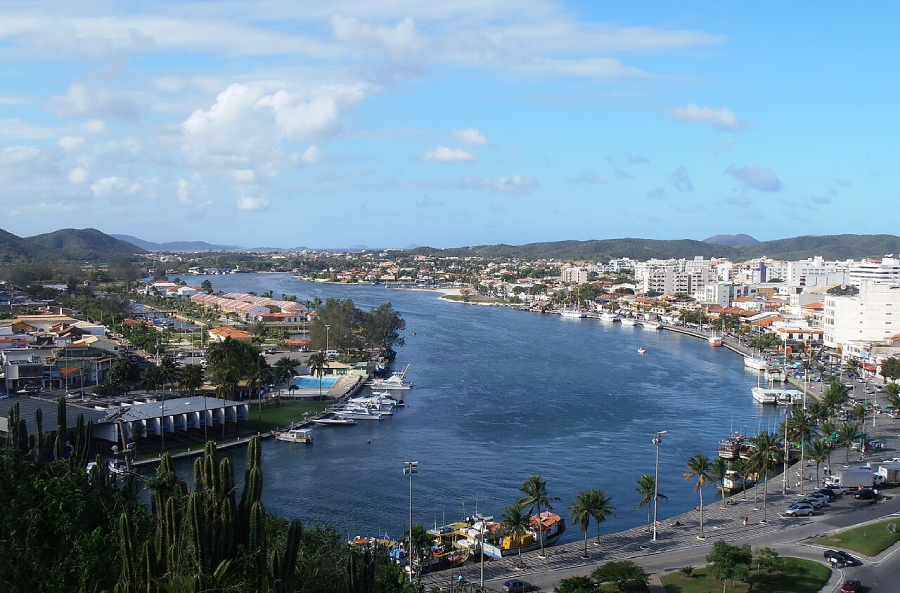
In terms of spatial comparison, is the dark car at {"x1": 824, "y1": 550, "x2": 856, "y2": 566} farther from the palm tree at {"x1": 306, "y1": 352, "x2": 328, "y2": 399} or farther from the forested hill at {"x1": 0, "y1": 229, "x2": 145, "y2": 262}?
the forested hill at {"x1": 0, "y1": 229, "x2": 145, "y2": 262}

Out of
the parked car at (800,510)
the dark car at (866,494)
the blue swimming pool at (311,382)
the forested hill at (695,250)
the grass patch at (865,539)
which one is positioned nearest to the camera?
the grass patch at (865,539)

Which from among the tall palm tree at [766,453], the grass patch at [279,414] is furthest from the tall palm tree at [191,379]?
the tall palm tree at [766,453]

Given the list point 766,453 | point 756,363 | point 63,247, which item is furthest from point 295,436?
point 63,247

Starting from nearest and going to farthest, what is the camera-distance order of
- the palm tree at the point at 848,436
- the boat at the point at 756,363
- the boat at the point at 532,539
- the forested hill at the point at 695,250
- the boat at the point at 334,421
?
the boat at the point at 532,539
the palm tree at the point at 848,436
the boat at the point at 334,421
the boat at the point at 756,363
the forested hill at the point at 695,250

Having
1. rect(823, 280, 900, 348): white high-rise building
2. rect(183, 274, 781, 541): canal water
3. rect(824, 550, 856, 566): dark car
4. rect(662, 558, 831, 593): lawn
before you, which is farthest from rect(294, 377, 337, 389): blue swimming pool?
rect(823, 280, 900, 348): white high-rise building

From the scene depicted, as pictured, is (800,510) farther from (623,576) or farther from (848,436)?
(623,576)

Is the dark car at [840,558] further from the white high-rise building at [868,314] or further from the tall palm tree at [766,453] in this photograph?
the white high-rise building at [868,314]
